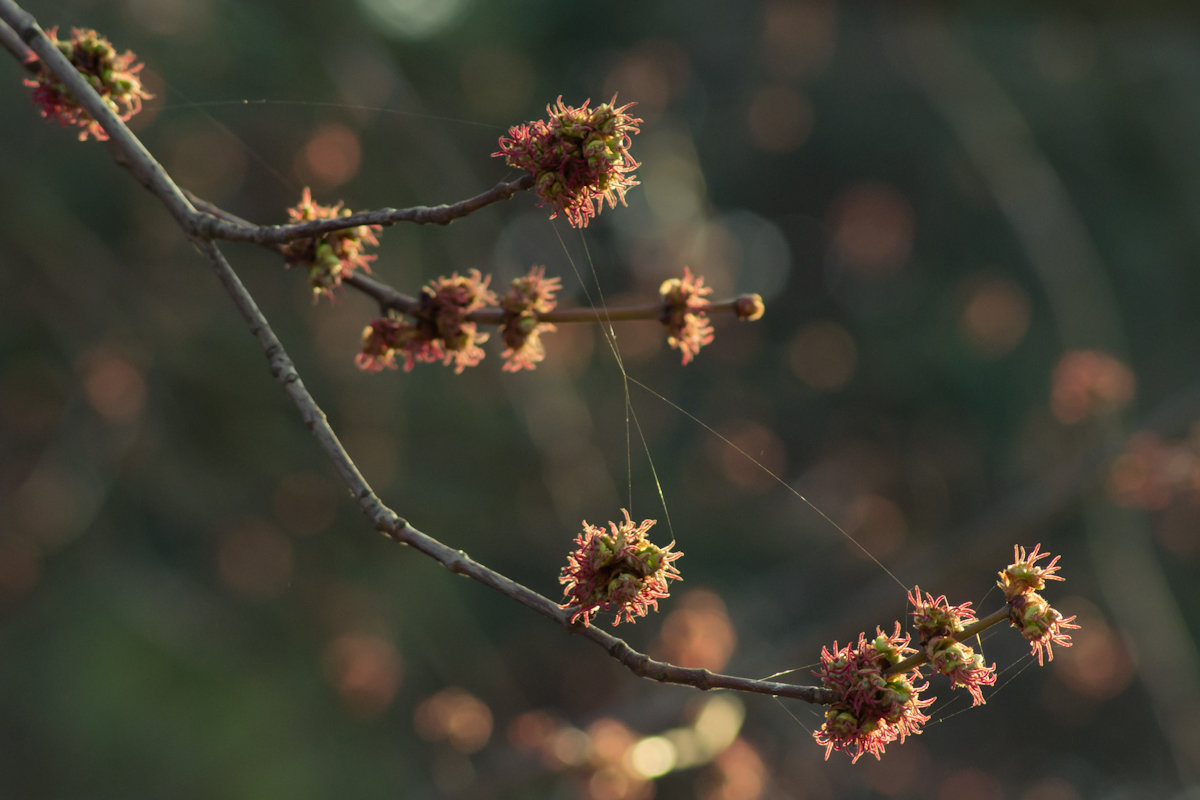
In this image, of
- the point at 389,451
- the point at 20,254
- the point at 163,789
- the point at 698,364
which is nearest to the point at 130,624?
the point at 163,789

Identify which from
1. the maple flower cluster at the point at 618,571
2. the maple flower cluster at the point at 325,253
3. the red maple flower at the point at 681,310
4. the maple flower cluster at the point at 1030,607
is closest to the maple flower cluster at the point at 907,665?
the maple flower cluster at the point at 1030,607

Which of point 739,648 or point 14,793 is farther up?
point 739,648

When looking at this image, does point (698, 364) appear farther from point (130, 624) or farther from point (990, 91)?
point (130, 624)

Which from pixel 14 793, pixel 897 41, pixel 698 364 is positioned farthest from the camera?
pixel 698 364

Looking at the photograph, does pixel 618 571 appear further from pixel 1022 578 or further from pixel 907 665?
pixel 1022 578

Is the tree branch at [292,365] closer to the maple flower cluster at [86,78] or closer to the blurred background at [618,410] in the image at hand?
the maple flower cluster at [86,78]
